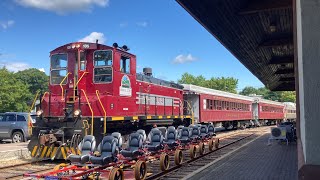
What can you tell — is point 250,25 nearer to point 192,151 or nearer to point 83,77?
point 192,151

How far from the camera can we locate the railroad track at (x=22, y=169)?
396 inches

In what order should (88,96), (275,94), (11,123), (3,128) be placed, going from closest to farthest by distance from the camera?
(88,96), (11,123), (3,128), (275,94)

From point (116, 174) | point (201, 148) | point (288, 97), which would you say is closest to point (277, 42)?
point (201, 148)

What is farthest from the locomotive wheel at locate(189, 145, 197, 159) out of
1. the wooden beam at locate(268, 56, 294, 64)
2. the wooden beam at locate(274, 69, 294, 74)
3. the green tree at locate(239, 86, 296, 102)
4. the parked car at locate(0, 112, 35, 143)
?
the green tree at locate(239, 86, 296, 102)

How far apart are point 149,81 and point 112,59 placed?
3.98 m

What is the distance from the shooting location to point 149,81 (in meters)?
17.0

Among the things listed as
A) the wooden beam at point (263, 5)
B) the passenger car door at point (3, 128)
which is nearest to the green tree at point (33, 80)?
the passenger car door at point (3, 128)

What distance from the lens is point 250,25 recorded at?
469 inches

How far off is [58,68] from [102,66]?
76.1 inches

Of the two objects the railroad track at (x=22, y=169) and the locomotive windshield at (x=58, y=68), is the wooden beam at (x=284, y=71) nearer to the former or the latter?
the locomotive windshield at (x=58, y=68)

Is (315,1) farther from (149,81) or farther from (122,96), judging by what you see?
(149,81)

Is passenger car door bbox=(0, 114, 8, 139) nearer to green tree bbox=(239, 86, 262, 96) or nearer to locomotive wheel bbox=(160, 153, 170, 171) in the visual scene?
locomotive wheel bbox=(160, 153, 170, 171)

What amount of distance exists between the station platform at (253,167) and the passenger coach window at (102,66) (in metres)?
5.21

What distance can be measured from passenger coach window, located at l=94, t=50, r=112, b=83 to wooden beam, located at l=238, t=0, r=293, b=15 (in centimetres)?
560
